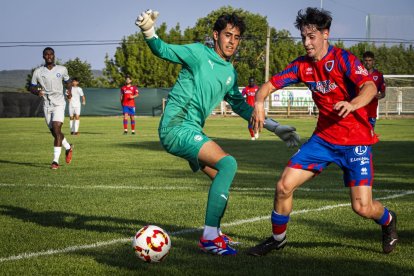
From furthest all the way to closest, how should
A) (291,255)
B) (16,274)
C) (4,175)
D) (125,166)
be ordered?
(125,166)
(4,175)
(291,255)
(16,274)

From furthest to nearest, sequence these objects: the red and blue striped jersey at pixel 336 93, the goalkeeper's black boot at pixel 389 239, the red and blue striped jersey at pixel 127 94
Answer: the red and blue striped jersey at pixel 127 94 < the goalkeeper's black boot at pixel 389 239 < the red and blue striped jersey at pixel 336 93

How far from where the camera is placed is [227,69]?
22.6ft

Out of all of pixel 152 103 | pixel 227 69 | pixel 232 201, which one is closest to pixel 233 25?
pixel 227 69

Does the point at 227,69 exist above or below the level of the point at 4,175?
above

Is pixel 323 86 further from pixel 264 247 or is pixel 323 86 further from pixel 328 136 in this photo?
pixel 264 247

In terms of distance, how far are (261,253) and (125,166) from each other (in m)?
9.52

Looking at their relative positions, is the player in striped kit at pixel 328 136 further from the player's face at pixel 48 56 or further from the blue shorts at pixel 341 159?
the player's face at pixel 48 56

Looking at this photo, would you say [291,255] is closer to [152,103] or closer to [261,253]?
[261,253]

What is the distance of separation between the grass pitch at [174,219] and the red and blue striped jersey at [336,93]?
1.01 meters

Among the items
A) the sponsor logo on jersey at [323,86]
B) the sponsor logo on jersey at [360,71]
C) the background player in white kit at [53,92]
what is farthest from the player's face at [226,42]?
the background player in white kit at [53,92]

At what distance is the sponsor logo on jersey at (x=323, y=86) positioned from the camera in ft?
21.1

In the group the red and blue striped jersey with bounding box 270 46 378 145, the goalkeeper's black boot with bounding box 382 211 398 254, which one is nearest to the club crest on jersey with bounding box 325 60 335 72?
the red and blue striped jersey with bounding box 270 46 378 145

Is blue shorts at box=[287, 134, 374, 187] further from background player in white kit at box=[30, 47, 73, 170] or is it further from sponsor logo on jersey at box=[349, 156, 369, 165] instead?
background player in white kit at box=[30, 47, 73, 170]

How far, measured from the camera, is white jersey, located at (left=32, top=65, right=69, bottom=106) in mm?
15672
